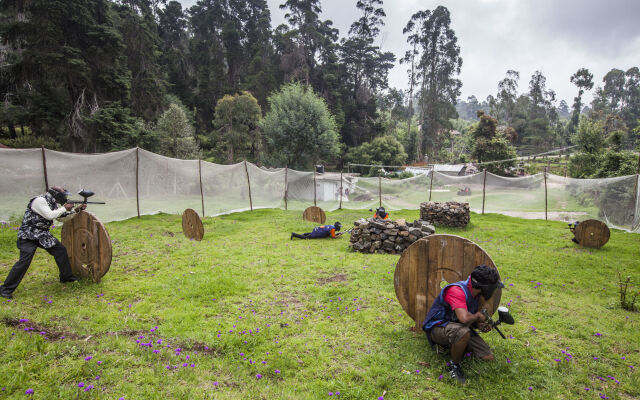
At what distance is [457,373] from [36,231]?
5.63 metres

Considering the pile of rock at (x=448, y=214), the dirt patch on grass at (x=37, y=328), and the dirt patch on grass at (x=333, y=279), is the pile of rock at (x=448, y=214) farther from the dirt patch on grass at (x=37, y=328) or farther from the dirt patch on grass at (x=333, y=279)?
the dirt patch on grass at (x=37, y=328)

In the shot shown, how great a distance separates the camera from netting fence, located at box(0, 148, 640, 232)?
7520 millimetres

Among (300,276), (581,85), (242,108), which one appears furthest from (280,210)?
(581,85)

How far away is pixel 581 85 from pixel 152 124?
235ft

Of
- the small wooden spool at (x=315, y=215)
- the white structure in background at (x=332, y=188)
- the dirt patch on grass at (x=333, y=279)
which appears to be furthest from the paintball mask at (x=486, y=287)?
the white structure in background at (x=332, y=188)

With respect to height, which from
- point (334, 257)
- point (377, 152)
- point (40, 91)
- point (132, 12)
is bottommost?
point (334, 257)

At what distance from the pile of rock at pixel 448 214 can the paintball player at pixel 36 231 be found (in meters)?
10.7

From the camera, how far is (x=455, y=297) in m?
2.92

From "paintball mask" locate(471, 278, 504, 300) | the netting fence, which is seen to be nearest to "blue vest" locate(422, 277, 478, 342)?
"paintball mask" locate(471, 278, 504, 300)

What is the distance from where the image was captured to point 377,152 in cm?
3306

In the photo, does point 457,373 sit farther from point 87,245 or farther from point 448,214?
point 448,214

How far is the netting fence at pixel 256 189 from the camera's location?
24.7 ft

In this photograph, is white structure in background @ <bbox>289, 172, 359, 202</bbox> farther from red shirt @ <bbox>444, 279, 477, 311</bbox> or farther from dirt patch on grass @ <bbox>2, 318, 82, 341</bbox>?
red shirt @ <bbox>444, 279, 477, 311</bbox>

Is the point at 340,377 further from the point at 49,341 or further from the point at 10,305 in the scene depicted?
the point at 10,305
